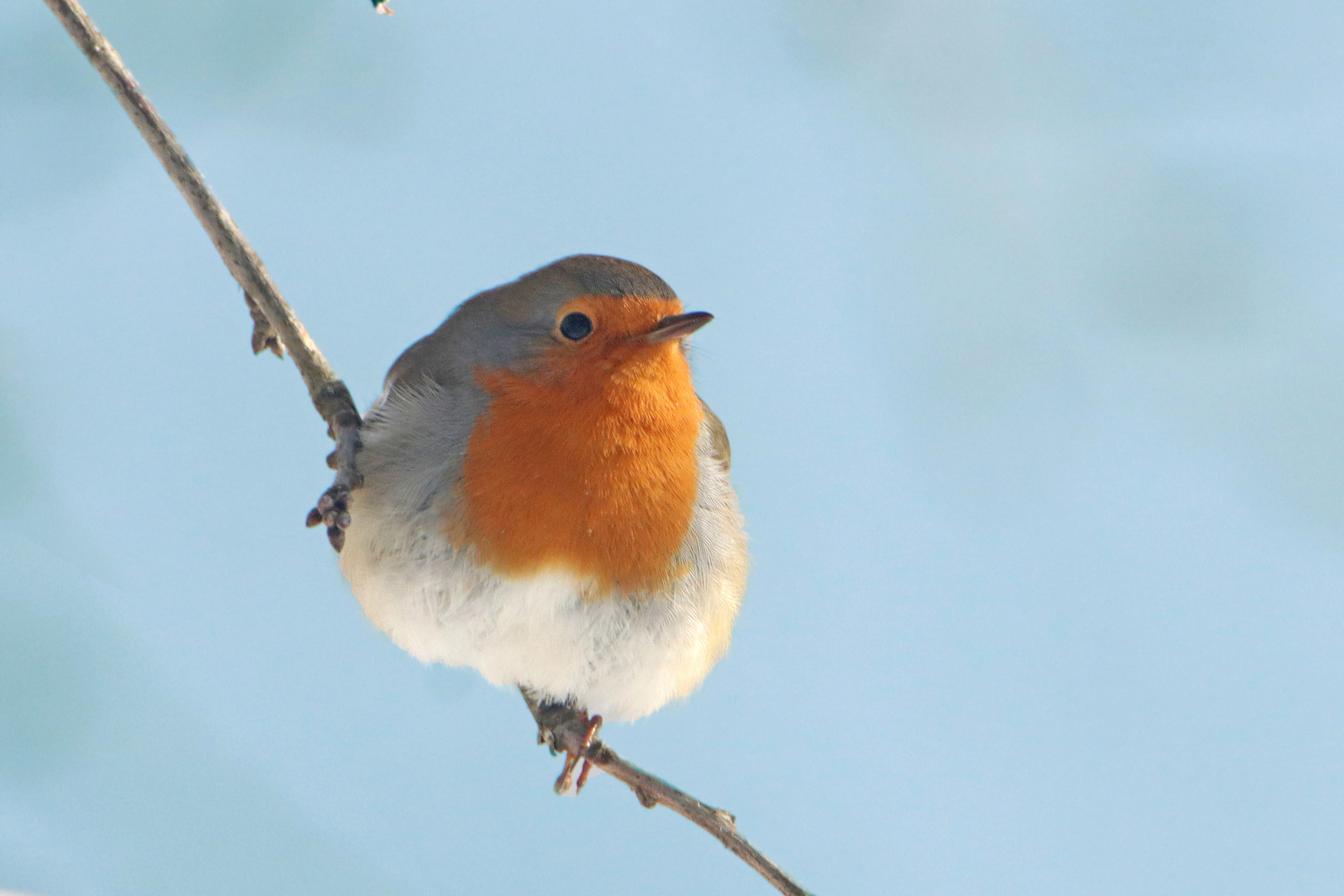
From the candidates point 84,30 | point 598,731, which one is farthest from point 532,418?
point 84,30

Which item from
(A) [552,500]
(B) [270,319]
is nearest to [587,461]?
(A) [552,500]

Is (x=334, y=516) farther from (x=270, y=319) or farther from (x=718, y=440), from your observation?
(x=718, y=440)

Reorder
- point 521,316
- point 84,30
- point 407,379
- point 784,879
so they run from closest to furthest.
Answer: point 784,879
point 84,30
point 521,316
point 407,379

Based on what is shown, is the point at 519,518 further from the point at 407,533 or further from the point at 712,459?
the point at 712,459

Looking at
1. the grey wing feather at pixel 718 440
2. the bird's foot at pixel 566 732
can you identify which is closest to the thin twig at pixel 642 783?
the bird's foot at pixel 566 732

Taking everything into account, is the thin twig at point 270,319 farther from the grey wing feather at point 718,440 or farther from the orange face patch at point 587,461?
the grey wing feather at point 718,440

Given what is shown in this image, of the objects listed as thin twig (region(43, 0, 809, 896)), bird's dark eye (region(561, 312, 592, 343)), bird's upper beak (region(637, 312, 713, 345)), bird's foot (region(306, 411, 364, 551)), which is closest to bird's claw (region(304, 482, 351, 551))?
bird's foot (region(306, 411, 364, 551))
